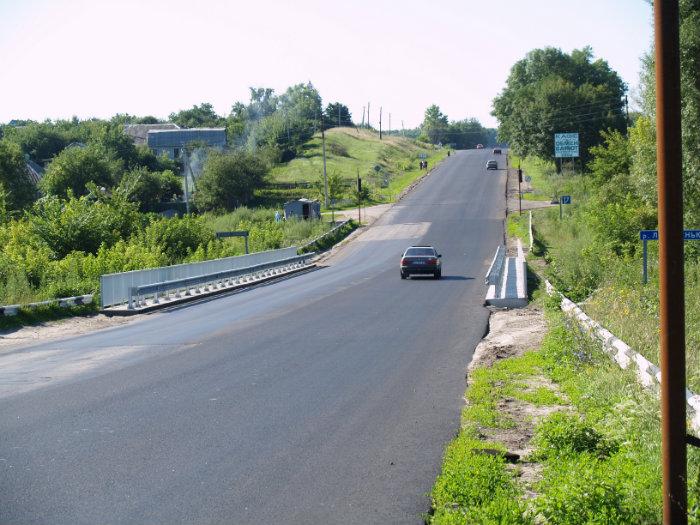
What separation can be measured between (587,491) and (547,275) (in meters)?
27.5

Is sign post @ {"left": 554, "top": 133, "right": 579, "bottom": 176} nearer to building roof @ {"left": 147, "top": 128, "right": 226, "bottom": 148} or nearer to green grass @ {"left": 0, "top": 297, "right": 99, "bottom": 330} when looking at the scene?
building roof @ {"left": 147, "top": 128, "right": 226, "bottom": 148}

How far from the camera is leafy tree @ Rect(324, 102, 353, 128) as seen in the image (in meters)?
181

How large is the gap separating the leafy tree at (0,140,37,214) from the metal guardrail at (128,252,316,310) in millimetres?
51184

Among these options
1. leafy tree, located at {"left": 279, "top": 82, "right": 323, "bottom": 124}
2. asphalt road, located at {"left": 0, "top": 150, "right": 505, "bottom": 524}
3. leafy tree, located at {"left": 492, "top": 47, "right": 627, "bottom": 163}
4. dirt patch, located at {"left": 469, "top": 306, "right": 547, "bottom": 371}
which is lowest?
dirt patch, located at {"left": 469, "top": 306, "right": 547, "bottom": 371}

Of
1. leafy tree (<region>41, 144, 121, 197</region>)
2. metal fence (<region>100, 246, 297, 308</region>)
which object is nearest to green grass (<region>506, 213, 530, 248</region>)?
metal fence (<region>100, 246, 297, 308</region>)

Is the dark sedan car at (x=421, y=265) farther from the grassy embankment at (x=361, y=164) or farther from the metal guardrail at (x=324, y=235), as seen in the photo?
the grassy embankment at (x=361, y=164)

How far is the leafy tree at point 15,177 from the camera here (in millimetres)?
87812

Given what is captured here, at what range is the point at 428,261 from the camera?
3803 centimetres

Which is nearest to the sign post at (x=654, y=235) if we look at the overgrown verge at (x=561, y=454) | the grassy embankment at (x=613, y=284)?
the grassy embankment at (x=613, y=284)

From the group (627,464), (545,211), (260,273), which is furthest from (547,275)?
(545,211)

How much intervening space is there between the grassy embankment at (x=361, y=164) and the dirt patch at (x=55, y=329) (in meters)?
66.5

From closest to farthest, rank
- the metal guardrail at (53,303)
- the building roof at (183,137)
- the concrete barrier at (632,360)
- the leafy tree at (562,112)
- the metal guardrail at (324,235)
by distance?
1. the concrete barrier at (632,360)
2. the metal guardrail at (53,303)
3. the metal guardrail at (324,235)
4. the leafy tree at (562,112)
5. the building roof at (183,137)

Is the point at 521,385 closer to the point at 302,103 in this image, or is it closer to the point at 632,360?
the point at 632,360

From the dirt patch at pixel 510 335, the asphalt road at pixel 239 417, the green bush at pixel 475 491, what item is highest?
the green bush at pixel 475 491
